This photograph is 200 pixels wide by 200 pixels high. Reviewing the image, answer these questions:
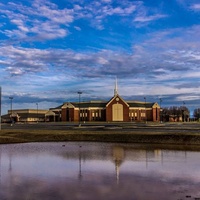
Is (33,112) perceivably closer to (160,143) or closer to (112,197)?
(160,143)

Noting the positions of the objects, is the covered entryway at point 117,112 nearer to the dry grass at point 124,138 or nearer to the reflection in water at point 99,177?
the dry grass at point 124,138

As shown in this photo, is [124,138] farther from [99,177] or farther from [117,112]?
[117,112]

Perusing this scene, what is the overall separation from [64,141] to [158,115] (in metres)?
129

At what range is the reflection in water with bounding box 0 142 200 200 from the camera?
14125 mm

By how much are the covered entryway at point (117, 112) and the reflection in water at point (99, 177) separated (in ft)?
420

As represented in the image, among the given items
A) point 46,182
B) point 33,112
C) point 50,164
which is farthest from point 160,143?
point 33,112

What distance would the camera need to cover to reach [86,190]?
14742 mm

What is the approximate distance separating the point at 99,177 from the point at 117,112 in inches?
5406

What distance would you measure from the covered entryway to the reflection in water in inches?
5035

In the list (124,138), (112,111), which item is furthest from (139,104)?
(124,138)

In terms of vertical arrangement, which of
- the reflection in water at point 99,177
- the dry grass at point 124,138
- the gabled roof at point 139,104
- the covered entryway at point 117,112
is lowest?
the reflection in water at point 99,177

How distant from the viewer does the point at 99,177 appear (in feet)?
58.0

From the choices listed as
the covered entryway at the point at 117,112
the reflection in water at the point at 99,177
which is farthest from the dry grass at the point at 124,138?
the covered entryway at the point at 117,112

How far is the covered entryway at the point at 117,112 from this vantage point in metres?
154
